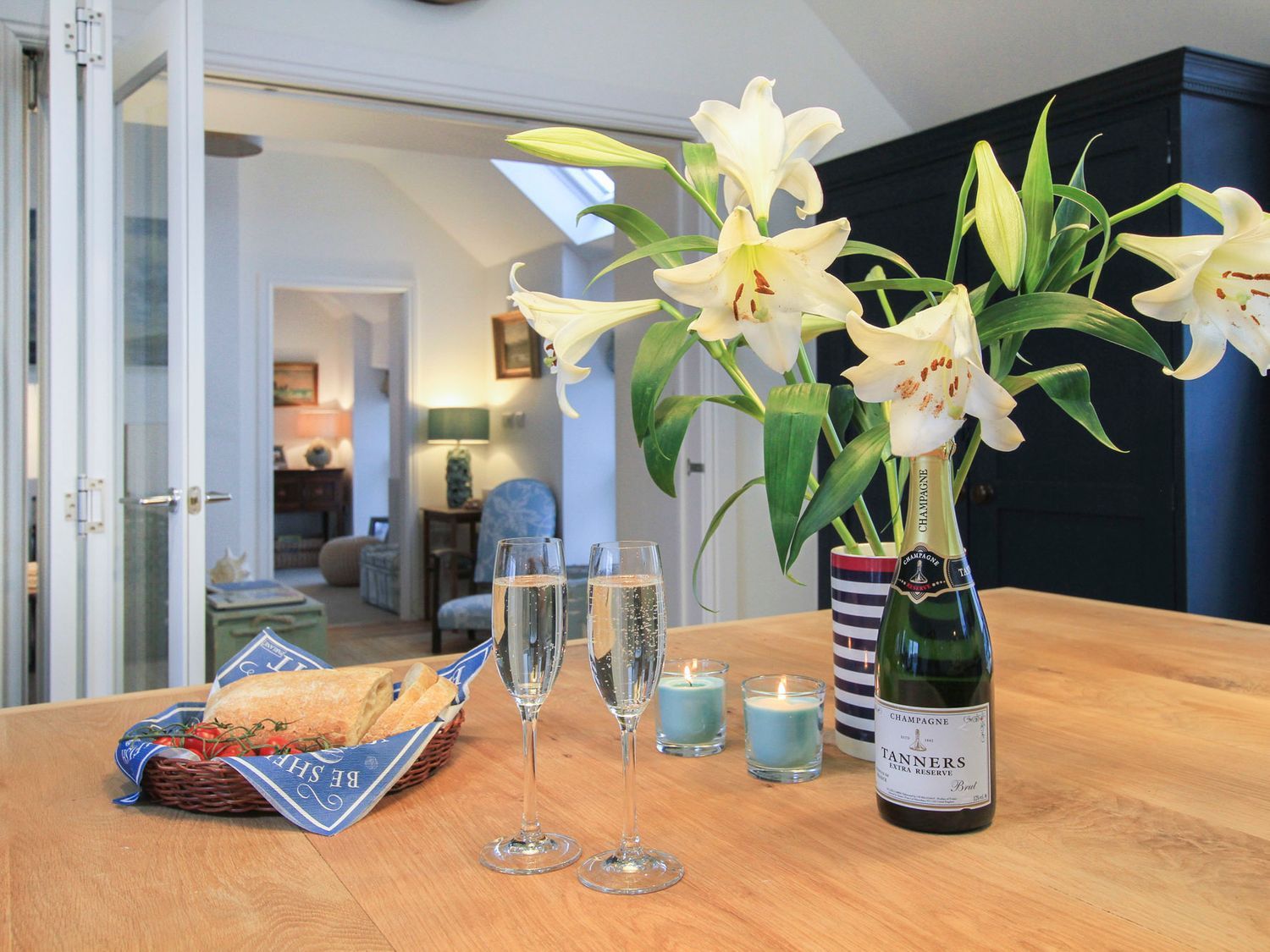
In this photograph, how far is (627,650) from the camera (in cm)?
69

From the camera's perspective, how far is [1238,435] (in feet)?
9.14

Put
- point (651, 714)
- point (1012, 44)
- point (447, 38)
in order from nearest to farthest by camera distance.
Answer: point (651, 714)
point (447, 38)
point (1012, 44)

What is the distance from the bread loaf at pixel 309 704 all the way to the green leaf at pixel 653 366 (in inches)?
13.8

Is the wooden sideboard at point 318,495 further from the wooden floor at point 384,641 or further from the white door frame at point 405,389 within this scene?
the wooden floor at point 384,641

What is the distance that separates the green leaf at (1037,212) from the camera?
80 cm

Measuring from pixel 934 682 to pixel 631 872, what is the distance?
0.26 meters

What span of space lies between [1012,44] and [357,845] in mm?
→ 3358

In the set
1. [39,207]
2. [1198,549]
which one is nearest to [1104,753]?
[1198,549]

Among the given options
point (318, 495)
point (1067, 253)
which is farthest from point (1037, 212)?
point (318, 495)

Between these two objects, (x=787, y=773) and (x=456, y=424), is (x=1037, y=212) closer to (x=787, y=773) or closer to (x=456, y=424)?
(x=787, y=773)

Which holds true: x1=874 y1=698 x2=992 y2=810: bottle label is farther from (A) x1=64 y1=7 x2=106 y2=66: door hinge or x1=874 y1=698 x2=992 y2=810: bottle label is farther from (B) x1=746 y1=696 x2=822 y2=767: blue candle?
(A) x1=64 y1=7 x2=106 y2=66: door hinge

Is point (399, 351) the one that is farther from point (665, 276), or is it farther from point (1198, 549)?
point (665, 276)

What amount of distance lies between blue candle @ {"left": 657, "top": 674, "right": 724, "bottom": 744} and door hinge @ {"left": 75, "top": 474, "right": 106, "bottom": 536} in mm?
1780

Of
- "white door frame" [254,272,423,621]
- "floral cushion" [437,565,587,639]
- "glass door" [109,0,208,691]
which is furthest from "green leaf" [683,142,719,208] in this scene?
"white door frame" [254,272,423,621]
